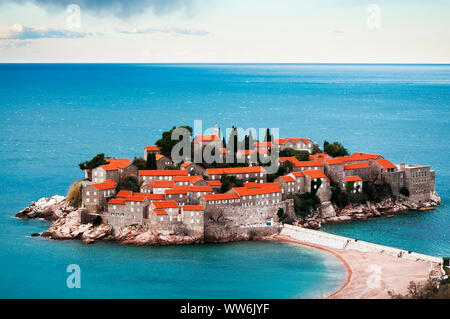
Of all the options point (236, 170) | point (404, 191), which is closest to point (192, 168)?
point (236, 170)

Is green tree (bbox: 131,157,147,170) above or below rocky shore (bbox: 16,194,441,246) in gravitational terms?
above

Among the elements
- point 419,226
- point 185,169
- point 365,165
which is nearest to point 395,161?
point 365,165

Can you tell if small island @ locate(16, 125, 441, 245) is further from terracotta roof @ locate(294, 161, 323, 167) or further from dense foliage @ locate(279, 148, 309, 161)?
dense foliage @ locate(279, 148, 309, 161)

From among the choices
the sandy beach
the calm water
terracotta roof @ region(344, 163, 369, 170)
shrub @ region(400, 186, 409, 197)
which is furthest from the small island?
the sandy beach

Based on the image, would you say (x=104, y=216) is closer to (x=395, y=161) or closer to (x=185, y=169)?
(x=185, y=169)

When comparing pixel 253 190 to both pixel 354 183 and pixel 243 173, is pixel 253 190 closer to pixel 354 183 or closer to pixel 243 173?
pixel 243 173

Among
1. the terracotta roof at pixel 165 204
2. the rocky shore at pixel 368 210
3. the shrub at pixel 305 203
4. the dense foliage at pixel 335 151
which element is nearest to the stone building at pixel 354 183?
the rocky shore at pixel 368 210
